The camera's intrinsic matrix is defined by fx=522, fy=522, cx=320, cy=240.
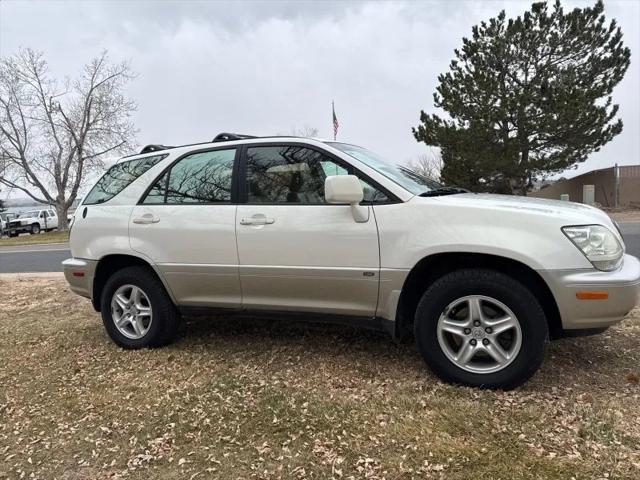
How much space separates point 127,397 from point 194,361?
0.67 metres

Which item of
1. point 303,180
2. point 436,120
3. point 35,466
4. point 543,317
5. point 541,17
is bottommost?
point 35,466

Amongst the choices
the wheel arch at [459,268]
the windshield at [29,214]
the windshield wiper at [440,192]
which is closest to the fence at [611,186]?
the windshield wiper at [440,192]

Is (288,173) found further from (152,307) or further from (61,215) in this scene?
(61,215)

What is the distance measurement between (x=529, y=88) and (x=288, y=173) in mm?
22982

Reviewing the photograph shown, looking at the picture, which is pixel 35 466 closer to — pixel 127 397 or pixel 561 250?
pixel 127 397

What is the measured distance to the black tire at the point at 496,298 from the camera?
3160 millimetres

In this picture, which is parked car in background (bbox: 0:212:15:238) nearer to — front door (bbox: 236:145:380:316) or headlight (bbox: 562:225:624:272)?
front door (bbox: 236:145:380:316)

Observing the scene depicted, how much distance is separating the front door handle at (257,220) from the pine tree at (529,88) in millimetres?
21765

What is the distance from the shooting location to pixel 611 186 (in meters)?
28.9

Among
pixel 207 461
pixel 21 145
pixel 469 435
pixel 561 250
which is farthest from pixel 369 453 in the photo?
pixel 21 145

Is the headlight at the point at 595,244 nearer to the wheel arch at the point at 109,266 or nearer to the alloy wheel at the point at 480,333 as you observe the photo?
the alloy wheel at the point at 480,333

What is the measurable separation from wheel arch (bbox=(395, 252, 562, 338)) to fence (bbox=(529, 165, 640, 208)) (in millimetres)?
27401

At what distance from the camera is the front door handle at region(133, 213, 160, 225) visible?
4.22 m

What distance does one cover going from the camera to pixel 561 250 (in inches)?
122
